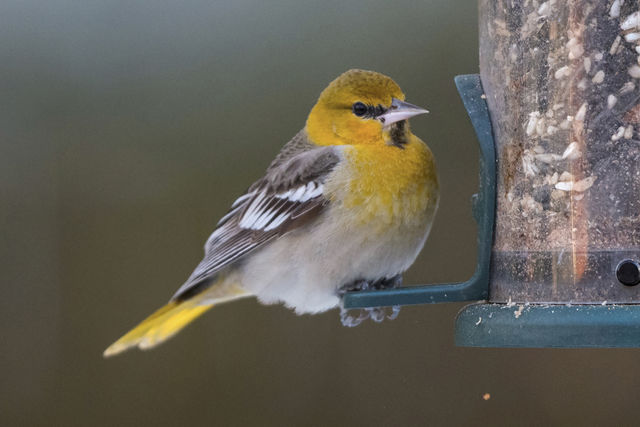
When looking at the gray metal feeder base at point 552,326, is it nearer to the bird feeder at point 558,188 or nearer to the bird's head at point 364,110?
the bird feeder at point 558,188

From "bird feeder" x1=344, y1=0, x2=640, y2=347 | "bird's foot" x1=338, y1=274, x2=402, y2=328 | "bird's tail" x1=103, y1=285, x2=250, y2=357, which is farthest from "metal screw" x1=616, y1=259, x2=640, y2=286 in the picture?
"bird's tail" x1=103, y1=285, x2=250, y2=357

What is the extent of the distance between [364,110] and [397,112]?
0.61 ft

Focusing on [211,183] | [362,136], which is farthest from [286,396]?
[362,136]

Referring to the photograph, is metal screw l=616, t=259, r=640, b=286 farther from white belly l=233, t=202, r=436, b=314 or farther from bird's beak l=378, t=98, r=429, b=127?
bird's beak l=378, t=98, r=429, b=127

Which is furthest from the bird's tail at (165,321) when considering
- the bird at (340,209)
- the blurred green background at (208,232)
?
the blurred green background at (208,232)

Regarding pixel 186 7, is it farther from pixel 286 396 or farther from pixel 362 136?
pixel 362 136

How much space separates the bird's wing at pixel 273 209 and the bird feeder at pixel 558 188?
76 cm

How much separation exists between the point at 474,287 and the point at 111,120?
569cm

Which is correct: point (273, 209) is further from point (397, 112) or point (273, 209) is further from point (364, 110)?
point (397, 112)

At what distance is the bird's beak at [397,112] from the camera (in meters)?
4.62

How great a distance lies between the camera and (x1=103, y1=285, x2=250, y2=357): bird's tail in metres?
5.38

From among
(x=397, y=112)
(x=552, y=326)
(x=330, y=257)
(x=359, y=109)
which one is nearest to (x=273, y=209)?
(x=330, y=257)

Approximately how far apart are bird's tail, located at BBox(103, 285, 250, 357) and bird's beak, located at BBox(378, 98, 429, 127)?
4.19ft

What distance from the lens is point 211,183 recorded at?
867cm
